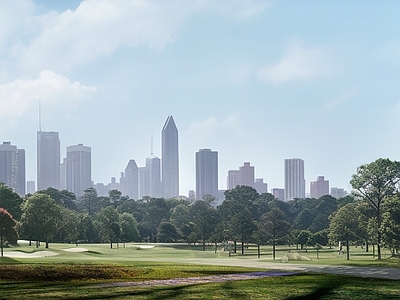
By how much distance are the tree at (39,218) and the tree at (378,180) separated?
45889 mm

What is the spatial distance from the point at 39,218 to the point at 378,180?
49.6m

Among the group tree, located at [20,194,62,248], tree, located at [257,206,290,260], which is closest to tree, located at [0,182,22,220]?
tree, located at [20,194,62,248]

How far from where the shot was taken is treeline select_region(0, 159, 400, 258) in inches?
2692

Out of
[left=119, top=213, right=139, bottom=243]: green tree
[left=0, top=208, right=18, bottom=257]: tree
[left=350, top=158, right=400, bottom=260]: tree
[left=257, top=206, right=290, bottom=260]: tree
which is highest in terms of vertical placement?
[left=350, top=158, right=400, bottom=260]: tree

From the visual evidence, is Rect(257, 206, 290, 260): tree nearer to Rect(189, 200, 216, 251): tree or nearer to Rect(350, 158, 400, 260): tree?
Rect(350, 158, 400, 260): tree

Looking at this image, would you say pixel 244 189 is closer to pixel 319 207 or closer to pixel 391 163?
pixel 319 207

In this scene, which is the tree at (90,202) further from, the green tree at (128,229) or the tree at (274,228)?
the tree at (274,228)

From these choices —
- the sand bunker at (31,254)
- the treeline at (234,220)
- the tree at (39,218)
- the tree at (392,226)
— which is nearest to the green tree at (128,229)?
the treeline at (234,220)

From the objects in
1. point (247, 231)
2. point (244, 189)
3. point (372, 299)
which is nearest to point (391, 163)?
point (247, 231)

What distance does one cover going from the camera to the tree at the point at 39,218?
84250mm

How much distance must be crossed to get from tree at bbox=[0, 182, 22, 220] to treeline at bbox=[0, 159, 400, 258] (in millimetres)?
168

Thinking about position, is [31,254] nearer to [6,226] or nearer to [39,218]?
[6,226]

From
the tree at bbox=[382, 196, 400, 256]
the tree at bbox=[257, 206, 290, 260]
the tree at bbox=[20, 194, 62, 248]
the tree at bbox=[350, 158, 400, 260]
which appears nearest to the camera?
the tree at bbox=[382, 196, 400, 256]

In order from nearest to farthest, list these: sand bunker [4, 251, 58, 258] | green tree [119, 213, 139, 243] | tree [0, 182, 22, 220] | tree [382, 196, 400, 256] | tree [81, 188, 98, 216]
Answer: tree [382, 196, 400, 256]
sand bunker [4, 251, 58, 258]
tree [0, 182, 22, 220]
green tree [119, 213, 139, 243]
tree [81, 188, 98, 216]
